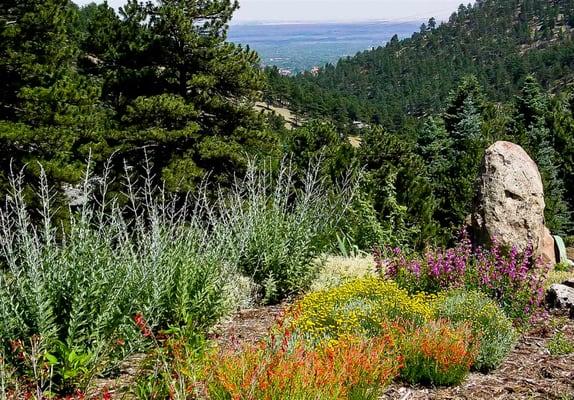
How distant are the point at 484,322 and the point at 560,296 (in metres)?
2.15

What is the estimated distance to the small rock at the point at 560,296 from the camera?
658 cm

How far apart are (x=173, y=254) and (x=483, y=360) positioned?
2719mm

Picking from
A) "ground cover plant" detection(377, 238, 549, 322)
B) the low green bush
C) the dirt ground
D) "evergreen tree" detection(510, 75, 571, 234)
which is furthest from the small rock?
"evergreen tree" detection(510, 75, 571, 234)

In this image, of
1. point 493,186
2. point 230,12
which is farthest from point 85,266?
point 230,12

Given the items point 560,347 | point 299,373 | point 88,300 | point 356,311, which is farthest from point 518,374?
point 88,300

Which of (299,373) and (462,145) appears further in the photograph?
(462,145)

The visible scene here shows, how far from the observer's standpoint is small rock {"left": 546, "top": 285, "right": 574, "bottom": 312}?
21.6 feet

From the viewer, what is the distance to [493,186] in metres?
9.24

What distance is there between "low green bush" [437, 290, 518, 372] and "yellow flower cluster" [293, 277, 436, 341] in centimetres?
17

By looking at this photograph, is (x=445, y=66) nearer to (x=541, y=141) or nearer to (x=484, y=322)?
(x=541, y=141)

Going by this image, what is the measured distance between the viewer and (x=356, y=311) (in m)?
4.98

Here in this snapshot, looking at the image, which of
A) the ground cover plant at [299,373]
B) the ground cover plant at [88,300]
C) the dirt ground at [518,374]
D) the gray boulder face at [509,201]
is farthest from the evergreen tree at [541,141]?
the ground cover plant at [299,373]

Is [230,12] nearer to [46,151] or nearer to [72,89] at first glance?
[72,89]

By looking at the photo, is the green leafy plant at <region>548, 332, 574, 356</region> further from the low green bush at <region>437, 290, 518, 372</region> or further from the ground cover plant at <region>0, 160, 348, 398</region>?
the ground cover plant at <region>0, 160, 348, 398</region>
